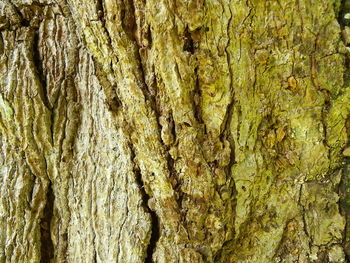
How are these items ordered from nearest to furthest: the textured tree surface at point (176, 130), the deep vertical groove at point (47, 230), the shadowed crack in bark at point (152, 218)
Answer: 1. the textured tree surface at point (176, 130)
2. the shadowed crack in bark at point (152, 218)
3. the deep vertical groove at point (47, 230)

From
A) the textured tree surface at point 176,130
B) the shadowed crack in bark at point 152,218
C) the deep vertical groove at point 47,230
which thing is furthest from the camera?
the deep vertical groove at point 47,230

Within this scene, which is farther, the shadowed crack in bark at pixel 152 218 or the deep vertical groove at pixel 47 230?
the deep vertical groove at pixel 47 230

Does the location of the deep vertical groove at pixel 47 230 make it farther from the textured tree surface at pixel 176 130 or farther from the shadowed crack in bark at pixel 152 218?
the shadowed crack in bark at pixel 152 218

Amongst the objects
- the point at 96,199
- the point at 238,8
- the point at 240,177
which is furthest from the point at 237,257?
the point at 238,8

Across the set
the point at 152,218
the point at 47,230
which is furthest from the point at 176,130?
the point at 47,230

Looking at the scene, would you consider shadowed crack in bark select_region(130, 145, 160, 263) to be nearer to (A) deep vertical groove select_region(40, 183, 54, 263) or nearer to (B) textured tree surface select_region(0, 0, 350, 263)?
(B) textured tree surface select_region(0, 0, 350, 263)

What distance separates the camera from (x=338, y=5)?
0.92 metres

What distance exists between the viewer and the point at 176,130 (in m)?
1.02

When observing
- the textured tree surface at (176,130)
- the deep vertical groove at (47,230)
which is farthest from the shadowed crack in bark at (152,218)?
the deep vertical groove at (47,230)

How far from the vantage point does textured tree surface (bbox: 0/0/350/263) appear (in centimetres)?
97

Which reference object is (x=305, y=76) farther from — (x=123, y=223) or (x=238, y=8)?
(x=123, y=223)

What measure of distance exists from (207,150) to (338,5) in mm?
568

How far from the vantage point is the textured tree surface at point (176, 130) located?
3.18ft

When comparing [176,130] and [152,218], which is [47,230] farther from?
[176,130]
